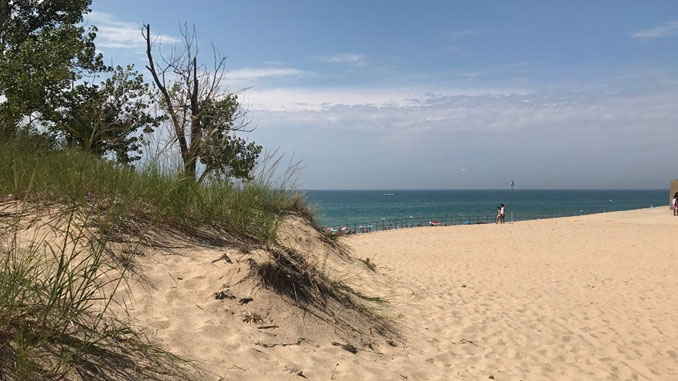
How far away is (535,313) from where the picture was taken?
25.8 ft

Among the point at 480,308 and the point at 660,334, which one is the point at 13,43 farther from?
the point at 660,334

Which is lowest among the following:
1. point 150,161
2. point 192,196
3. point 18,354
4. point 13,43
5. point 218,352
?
point 218,352

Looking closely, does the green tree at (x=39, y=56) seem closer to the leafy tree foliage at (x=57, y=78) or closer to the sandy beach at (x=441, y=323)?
the leafy tree foliage at (x=57, y=78)

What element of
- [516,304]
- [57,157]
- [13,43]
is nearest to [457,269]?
[516,304]

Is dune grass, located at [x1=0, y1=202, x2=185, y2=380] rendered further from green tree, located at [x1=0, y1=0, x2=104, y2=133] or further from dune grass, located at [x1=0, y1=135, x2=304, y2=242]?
green tree, located at [x1=0, y1=0, x2=104, y2=133]

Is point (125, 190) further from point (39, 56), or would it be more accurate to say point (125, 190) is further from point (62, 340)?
point (39, 56)

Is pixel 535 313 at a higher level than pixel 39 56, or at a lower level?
lower

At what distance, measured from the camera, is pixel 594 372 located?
532cm

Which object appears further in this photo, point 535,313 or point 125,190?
point 535,313

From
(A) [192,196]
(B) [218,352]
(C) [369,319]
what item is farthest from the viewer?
(A) [192,196]

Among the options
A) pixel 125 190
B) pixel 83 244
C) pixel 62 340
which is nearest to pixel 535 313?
pixel 125 190

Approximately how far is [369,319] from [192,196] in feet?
8.65

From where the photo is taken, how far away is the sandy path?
5.25m

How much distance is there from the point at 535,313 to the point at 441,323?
2162mm
